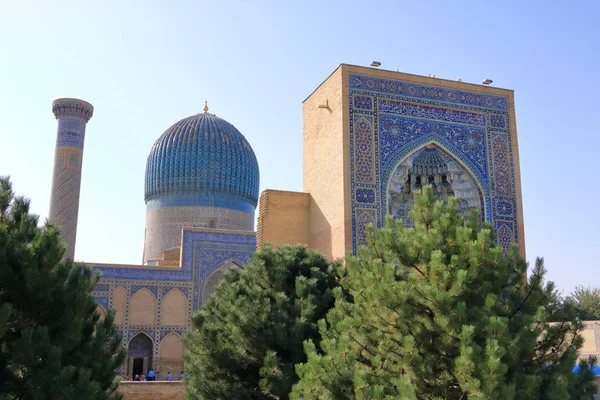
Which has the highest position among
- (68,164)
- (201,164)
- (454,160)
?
(201,164)

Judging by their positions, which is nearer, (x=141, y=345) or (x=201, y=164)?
(x=141, y=345)

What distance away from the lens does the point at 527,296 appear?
4434 mm

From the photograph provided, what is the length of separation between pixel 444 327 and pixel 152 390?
6.25 m

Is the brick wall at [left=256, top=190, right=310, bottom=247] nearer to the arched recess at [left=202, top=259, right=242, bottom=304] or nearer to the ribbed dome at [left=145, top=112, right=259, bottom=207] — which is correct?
the arched recess at [left=202, top=259, right=242, bottom=304]

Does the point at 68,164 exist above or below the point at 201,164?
below

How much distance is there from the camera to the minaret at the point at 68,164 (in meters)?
17.5

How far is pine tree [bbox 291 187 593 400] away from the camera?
392cm

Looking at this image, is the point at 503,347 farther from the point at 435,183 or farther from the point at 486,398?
the point at 435,183

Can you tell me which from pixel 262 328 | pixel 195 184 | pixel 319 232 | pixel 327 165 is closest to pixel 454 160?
pixel 327 165

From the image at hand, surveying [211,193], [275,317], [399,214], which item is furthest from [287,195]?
[211,193]

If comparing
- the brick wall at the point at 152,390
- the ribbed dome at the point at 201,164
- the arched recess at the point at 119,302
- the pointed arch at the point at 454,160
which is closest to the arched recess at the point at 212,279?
the arched recess at the point at 119,302

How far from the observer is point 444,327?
408cm

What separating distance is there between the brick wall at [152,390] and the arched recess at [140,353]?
24.1 feet

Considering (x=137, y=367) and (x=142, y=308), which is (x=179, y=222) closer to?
(x=142, y=308)
